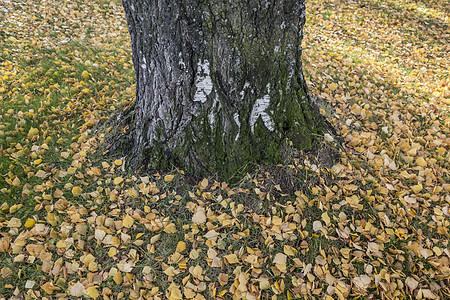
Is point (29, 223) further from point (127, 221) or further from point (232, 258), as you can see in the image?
point (232, 258)

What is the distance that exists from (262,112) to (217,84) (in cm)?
43

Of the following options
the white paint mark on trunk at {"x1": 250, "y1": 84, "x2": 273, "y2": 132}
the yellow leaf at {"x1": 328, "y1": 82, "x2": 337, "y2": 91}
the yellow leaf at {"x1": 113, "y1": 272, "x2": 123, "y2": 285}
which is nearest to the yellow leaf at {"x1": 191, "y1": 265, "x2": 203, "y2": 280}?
the yellow leaf at {"x1": 113, "y1": 272, "x2": 123, "y2": 285}

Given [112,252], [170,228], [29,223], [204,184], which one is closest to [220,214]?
[204,184]

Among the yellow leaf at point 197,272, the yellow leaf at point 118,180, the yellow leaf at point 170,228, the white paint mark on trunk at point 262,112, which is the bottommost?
the yellow leaf at point 197,272

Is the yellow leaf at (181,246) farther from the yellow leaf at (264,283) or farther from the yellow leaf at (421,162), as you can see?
the yellow leaf at (421,162)

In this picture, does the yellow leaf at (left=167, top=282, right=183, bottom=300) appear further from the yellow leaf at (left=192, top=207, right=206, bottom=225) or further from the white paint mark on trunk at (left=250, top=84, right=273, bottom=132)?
the white paint mark on trunk at (left=250, top=84, right=273, bottom=132)

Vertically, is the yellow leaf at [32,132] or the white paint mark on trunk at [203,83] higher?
the white paint mark on trunk at [203,83]

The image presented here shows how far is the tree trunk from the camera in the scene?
1.87 metres

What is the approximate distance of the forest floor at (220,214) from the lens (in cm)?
187

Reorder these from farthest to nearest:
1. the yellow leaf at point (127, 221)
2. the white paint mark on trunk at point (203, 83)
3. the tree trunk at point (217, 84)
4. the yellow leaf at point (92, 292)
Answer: the yellow leaf at point (127, 221) < the white paint mark on trunk at point (203, 83) < the tree trunk at point (217, 84) < the yellow leaf at point (92, 292)

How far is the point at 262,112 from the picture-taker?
2.21 meters

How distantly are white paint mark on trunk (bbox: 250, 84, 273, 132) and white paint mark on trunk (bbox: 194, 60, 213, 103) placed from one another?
1.29 ft

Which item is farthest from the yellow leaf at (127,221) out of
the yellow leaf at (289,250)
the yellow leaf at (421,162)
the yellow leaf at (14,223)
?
the yellow leaf at (421,162)

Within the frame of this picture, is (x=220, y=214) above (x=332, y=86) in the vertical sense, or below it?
below
